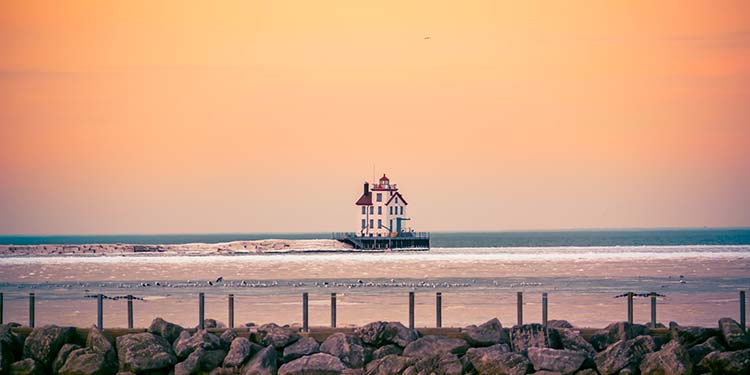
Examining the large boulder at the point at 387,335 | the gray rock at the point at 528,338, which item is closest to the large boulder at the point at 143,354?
the large boulder at the point at 387,335

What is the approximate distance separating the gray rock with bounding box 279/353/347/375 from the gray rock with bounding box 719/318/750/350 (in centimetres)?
723

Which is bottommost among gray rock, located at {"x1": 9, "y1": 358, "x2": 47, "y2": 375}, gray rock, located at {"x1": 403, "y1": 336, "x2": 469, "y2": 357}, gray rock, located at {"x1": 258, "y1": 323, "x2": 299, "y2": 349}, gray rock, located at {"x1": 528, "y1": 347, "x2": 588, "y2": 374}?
gray rock, located at {"x1": 9, "y1": 358, "x2": 47, "y2": 375}

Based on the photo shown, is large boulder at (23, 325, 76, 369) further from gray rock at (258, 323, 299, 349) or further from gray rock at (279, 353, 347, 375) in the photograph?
gray rock at (279, 353, 347, 375)

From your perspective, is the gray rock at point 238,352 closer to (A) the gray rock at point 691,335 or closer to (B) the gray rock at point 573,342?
(B) the gray rock at point 573,342

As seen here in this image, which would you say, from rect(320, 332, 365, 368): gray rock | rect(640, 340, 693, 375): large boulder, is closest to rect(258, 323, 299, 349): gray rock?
rect(320, 332, 365, 368): gray rock

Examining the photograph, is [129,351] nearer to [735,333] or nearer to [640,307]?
[735,333]

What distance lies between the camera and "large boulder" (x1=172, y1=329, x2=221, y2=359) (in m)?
20.7

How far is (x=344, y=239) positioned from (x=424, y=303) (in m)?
97.8

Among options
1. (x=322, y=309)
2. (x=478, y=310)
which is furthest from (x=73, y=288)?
(x=478, y=310)

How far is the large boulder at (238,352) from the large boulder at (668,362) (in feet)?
23.4

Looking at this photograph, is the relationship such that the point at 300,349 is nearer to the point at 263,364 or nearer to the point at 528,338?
the point at 263,364

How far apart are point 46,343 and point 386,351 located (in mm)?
6461

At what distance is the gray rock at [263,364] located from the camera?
20031mm

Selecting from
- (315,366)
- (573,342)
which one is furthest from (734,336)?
(315,366)
